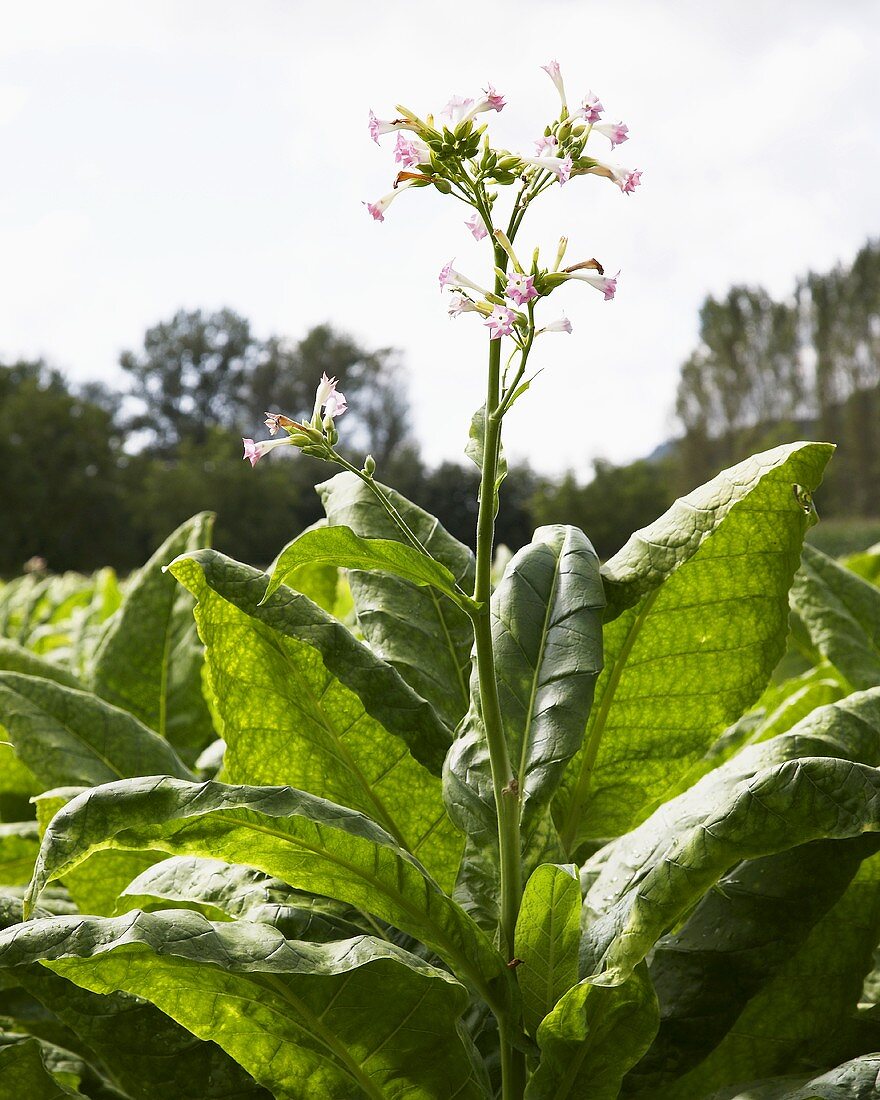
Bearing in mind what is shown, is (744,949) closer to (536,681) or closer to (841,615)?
(536,681)

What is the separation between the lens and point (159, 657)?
1620 mm

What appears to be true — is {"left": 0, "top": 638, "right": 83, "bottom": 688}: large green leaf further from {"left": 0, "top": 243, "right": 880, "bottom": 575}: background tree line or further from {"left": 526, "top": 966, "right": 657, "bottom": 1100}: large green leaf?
{"left": 0, "top": 243, "right": 880, "bottom": 575}: background tree line

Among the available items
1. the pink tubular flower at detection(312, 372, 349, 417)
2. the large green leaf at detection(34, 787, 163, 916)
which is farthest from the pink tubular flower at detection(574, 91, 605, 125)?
the large green leaf at detection(34, 787, 163, 916)

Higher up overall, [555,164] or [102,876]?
[555,164]

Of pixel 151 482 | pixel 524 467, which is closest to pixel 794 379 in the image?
pixel 524 467

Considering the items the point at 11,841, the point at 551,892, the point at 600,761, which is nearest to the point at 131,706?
the point at 11,841

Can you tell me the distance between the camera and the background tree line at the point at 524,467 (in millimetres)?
42344

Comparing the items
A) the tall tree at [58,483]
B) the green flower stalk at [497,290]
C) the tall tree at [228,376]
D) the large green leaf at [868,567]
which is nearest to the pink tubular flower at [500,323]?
the green flower stalk at [497,290]

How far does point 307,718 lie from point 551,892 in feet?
1.07

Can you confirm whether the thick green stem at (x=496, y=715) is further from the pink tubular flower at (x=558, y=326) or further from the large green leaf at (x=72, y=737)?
the large green leaf at (x=72, y=737)

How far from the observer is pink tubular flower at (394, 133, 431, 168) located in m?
0.89

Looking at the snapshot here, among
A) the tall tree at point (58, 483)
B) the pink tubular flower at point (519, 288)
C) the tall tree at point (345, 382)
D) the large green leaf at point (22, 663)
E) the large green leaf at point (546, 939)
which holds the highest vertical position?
the tall tree at point (345, 382)

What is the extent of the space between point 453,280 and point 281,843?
1.60 ft

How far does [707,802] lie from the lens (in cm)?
91
